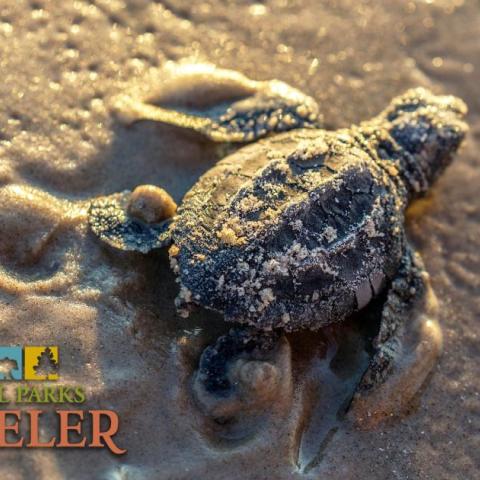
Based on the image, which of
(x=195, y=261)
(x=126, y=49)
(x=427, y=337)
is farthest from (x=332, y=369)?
(x=126, y=49)

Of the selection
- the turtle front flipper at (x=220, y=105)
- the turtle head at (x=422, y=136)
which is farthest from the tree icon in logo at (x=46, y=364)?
the turtle head at (x=422, y=136)

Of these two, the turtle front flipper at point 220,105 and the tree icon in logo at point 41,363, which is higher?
the turtle front flipper at point 220,105

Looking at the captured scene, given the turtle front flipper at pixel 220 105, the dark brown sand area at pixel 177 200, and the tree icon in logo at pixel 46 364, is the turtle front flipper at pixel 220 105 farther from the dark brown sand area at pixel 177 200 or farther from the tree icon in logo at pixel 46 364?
the tree icon in logo at pixel 46 364

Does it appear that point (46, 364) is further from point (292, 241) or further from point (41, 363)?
point (292, 241)

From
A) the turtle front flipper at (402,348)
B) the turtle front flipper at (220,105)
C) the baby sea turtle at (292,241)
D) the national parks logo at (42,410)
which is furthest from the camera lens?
the turtle front flipper at (220,105)

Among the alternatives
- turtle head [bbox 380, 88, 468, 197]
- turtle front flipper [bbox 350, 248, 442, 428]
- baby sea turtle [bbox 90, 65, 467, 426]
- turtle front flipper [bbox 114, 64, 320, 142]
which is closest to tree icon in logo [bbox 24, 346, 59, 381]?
baby sea turtle [bbox 90, 65, 467, 426]
